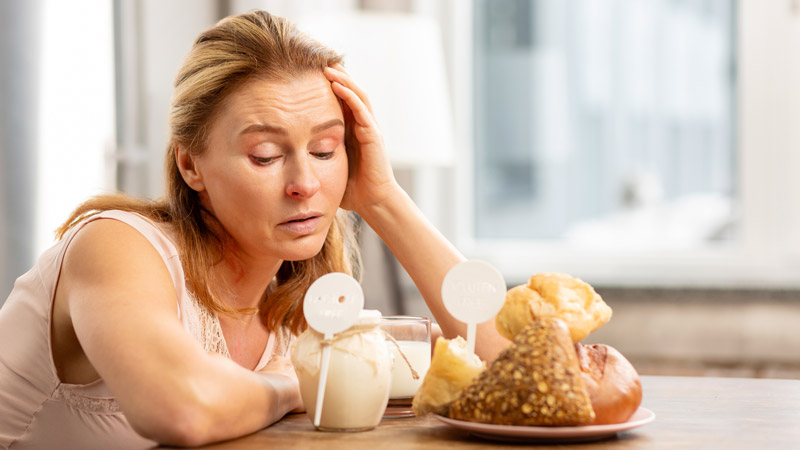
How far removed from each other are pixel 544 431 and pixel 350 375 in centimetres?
20

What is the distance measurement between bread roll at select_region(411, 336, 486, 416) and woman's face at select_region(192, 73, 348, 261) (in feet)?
1.03

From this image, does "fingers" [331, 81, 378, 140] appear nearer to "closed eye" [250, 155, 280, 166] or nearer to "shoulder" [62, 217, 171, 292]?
"closed eye" [250, 155, 280, 166]

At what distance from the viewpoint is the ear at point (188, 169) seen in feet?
4.23

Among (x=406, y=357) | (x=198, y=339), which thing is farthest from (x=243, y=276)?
(x=406, y=357)

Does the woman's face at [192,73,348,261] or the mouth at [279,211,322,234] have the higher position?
the woman's face at [192,73,348,261]

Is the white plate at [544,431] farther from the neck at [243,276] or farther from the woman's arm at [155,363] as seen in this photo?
the neck at [243,276]

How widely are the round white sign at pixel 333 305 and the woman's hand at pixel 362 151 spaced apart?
43cm

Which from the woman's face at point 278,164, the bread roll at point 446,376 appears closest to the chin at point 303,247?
the woman's face at point 278,164

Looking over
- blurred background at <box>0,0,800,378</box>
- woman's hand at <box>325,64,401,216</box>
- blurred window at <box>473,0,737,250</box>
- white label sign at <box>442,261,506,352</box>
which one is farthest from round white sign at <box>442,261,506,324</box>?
blurred window at <box>473,0,737,250</box>

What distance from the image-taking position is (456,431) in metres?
0.93

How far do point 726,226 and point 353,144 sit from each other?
208 centimetres

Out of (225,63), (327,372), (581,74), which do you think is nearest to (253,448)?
(327,372)

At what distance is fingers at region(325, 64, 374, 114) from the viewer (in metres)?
1.29

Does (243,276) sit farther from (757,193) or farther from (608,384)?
(757,193)
